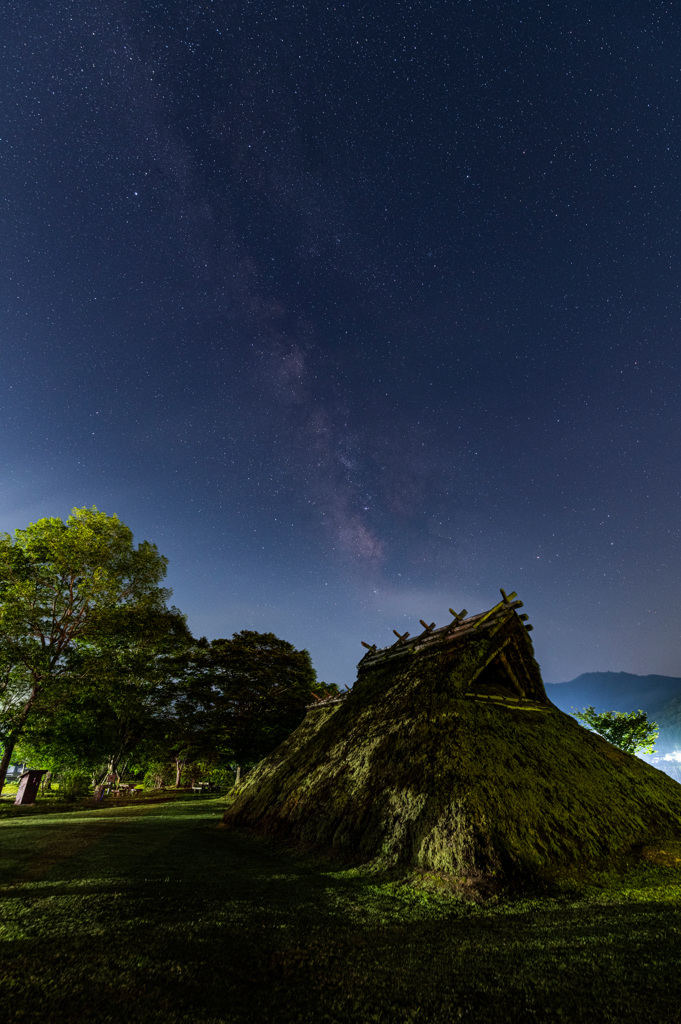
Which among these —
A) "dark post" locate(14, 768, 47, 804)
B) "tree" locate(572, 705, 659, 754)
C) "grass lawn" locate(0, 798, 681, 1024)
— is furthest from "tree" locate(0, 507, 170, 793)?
"tree" locate(572, 705, 659, 754)

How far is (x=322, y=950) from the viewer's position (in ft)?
11.9

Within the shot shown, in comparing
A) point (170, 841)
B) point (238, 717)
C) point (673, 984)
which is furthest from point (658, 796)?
point (238, 717)

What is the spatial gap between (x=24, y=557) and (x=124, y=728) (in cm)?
1449

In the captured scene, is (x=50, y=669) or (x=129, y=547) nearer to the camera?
(x=50, y=669)

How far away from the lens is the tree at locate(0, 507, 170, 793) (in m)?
15.4

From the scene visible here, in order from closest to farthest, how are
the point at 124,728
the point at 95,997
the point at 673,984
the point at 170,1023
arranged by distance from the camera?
the point at 170,1023 → the point at 95,997 → the point at 673,984 → the point at 124,728

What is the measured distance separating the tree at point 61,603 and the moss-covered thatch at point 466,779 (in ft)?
31.0

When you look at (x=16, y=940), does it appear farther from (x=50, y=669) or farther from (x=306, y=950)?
(x=50, y=669)

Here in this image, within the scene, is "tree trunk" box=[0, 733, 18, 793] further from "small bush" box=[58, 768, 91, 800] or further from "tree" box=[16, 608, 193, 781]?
"small bush" box=[58, 768, 91, 800]

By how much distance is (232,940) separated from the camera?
3734 millimetres

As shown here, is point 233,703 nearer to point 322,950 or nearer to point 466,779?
point 466,779

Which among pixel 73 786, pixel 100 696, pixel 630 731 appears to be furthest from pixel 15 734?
pixel 630 731

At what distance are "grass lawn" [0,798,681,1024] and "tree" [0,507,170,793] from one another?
1150cm

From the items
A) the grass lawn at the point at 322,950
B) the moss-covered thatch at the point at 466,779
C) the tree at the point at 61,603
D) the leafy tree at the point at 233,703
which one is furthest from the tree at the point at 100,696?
the grass lawn at the point at 322,950
